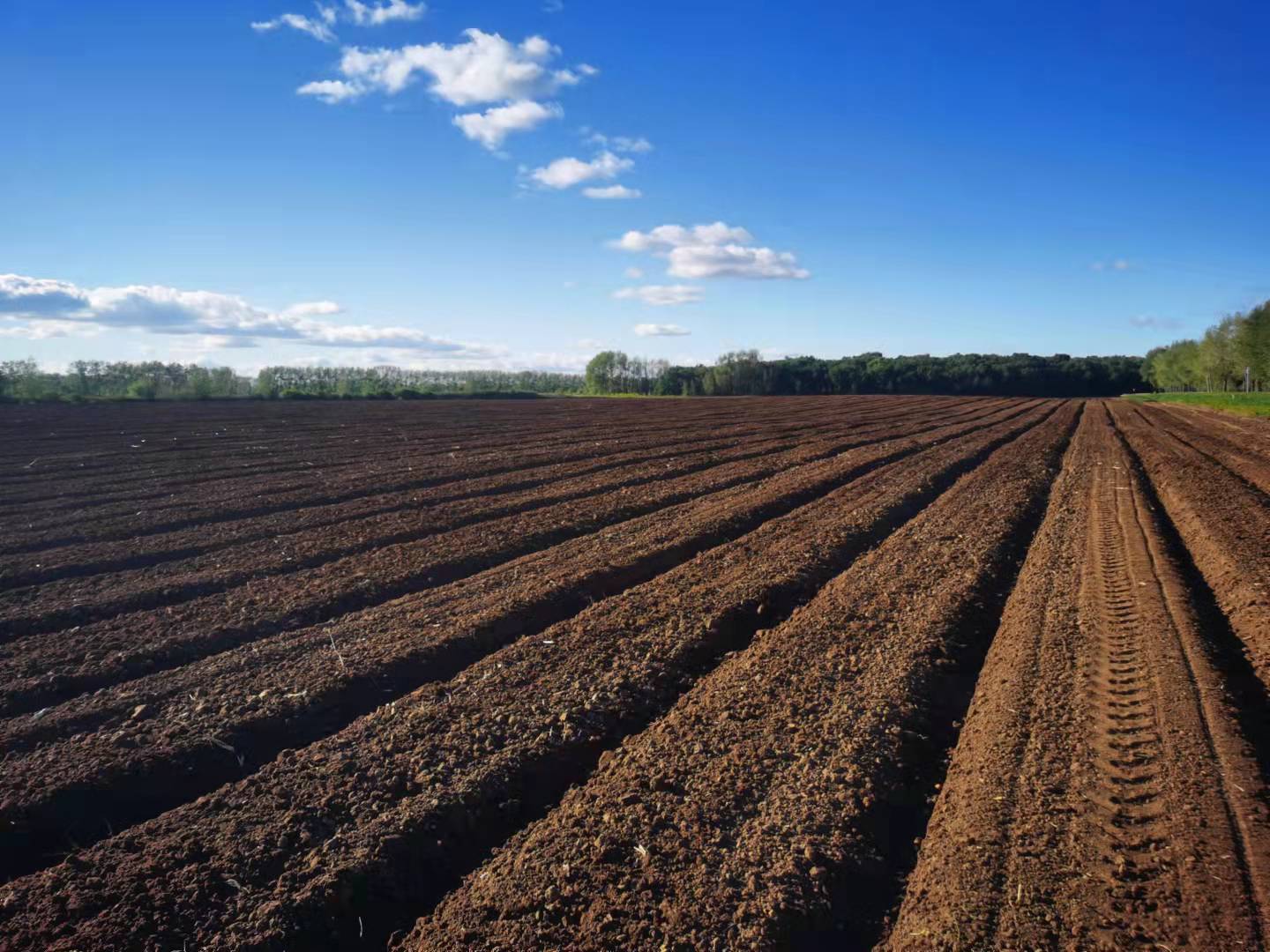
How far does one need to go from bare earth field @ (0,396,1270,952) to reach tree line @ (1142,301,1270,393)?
63779 millimetres

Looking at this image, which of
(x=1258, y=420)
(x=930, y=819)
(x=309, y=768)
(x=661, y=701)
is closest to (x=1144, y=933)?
(x=930, y=819)

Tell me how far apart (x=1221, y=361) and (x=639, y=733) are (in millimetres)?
91402

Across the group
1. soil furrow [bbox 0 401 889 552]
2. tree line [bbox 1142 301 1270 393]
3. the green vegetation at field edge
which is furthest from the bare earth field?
tree line [bbox 1142 301 1270 393]

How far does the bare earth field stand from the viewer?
12.1ft

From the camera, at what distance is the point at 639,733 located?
5.46 m

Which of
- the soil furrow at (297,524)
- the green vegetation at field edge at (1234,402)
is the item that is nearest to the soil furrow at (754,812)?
the soil furrow at (297,524)

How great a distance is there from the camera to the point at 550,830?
4.28m

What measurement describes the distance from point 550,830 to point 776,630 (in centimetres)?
361

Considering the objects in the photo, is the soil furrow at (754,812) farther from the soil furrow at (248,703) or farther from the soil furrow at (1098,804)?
the soil furrow at (248,703)

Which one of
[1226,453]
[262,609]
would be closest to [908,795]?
[262,609]

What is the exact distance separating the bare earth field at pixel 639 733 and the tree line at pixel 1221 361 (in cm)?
6378

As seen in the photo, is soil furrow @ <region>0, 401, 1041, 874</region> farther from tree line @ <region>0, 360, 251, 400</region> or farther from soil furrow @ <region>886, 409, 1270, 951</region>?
tree line @ <region>0, 360, 251, 400</region>

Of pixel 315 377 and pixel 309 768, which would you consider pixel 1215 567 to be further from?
pixel 315 377

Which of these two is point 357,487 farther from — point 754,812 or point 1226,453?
point 1226,453
